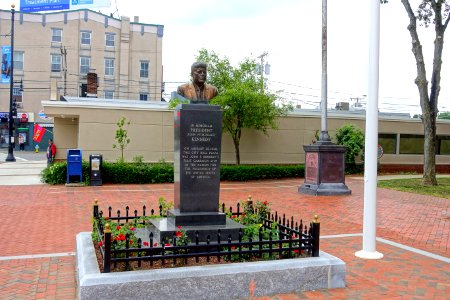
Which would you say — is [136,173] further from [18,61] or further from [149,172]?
[18,61]

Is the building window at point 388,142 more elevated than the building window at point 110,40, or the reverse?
the building window at point 110,40

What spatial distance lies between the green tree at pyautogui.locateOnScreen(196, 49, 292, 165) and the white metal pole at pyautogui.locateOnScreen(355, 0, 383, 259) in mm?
11980

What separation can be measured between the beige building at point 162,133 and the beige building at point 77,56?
25.4 metres

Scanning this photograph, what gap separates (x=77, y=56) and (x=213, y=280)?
146ft

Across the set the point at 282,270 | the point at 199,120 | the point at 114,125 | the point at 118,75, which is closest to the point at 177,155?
the point at 199,120

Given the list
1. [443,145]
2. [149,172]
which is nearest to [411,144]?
[443,145]

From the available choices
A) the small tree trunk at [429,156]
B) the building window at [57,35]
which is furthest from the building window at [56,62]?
the small tree trunk at [429,156]

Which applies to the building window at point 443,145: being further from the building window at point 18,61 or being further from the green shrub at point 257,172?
the building window at point 18,61

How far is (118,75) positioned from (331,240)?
4155cm

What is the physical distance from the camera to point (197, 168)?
667 cm

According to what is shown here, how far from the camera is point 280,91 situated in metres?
21.4

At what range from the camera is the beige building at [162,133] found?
20.1 meters

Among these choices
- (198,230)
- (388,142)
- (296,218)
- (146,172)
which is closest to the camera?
(198,230)

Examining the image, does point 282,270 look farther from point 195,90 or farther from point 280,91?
point 280,91
